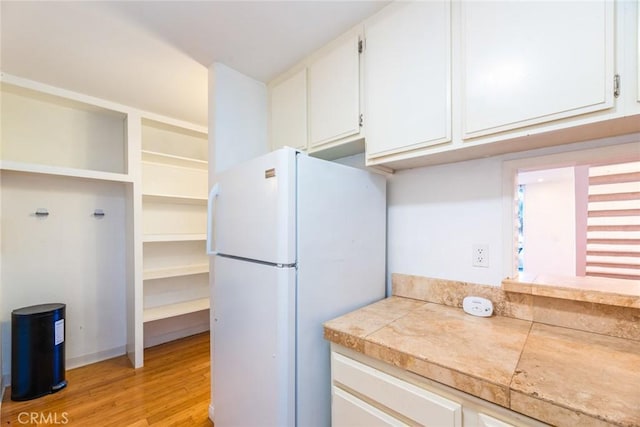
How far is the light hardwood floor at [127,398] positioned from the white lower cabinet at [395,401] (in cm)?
126

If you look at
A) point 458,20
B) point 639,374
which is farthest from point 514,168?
point 639,374

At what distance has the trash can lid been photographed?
2.04 metres

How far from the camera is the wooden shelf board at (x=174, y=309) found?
8.79 ft

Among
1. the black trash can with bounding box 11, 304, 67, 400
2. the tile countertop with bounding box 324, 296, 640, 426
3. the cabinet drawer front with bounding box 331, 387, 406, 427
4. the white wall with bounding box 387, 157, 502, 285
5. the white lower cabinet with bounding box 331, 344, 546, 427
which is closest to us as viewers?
the tile countertop with bounding box 324, 296, 640, 426

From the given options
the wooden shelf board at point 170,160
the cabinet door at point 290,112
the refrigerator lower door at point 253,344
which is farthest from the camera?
the wooden shelf board at point 170,160

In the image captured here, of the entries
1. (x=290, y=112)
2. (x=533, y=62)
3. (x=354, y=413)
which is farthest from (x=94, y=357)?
(x=533, y=62)

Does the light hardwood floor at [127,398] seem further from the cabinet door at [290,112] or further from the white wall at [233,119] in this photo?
the cabinet door at [290,112]

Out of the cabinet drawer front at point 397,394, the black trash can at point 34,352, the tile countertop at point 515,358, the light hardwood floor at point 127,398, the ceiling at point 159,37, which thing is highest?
the ceiling at point 159,37

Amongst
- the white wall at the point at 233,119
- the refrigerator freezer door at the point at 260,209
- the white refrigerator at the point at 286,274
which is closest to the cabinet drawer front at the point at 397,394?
the white refrigerator at the point at 286,274

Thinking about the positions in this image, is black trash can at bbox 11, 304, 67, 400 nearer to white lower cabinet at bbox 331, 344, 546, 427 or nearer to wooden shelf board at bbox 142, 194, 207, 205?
wooden shelf board at bbox 142, 194, 207, 205

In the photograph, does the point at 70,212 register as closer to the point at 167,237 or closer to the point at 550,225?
the point at 167,237

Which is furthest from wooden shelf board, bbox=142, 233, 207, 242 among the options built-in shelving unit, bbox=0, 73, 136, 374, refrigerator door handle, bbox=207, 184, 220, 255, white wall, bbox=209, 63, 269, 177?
refrigerator door handle, bbox=207, 184, 220, 255

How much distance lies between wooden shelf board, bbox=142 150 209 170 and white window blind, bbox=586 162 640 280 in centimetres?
323

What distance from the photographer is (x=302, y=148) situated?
1732mm
